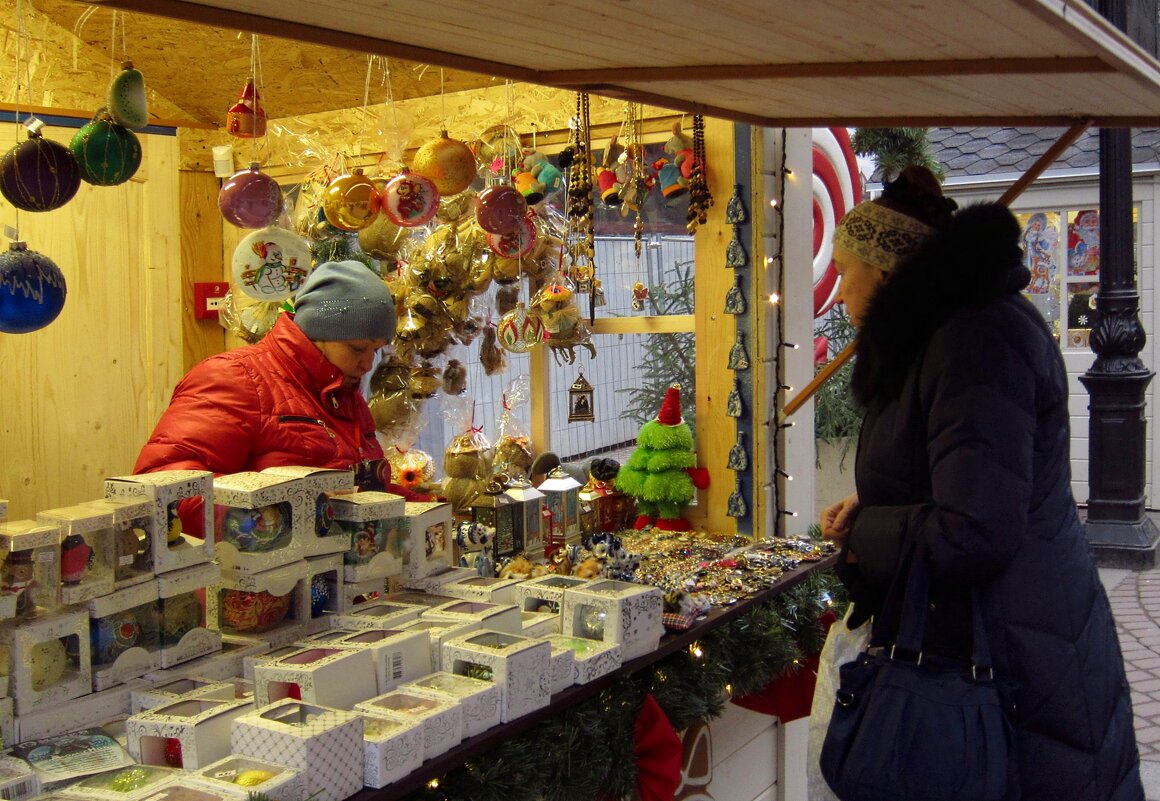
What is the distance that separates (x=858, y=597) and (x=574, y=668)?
563 millimetres

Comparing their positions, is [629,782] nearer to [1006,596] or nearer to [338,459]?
[1006,596]

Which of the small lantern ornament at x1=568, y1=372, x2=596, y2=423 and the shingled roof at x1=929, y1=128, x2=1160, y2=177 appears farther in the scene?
the shingled roof at x1=929, y1=128, x2=1160, y2=177

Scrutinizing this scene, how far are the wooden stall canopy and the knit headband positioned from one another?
1.04 ft

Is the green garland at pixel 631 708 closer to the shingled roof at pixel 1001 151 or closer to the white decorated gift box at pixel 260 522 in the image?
the white decorated gift box at pixel 260 522

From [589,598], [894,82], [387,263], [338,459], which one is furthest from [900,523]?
[387,263]

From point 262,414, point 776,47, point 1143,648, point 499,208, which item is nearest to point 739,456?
point 499,208

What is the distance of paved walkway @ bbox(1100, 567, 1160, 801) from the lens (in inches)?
179

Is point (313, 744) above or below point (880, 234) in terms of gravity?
below

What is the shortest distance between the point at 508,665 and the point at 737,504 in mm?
2014

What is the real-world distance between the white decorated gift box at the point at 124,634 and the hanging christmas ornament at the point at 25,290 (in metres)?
1.05

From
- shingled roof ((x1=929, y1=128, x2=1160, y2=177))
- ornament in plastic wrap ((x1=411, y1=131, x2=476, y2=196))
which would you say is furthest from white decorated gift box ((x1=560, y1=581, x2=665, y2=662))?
shingled roof ((x1=929, y1=128, x2=1160, y2=177))

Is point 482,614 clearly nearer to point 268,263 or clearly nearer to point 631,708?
point 631,708

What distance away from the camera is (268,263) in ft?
11.6

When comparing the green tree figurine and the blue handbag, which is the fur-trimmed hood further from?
the green tree figurine
